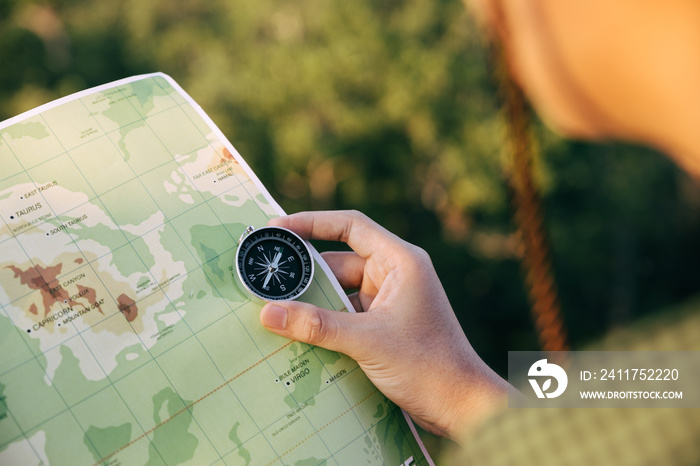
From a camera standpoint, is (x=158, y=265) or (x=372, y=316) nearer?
(x=158, y=265)

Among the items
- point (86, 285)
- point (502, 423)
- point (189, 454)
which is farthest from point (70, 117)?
point (502, 423)

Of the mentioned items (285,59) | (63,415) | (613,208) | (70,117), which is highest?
(285,59)

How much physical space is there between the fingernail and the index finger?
15.6 inches

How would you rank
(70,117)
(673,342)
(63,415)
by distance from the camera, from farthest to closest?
(70,117), (63,415), (673,342)

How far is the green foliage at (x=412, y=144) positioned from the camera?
20234mm

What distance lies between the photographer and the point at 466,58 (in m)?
20.8

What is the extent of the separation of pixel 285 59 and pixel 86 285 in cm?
1963

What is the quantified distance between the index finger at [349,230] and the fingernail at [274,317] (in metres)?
0.40

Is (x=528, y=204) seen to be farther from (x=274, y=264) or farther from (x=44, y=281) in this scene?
(x=44, y=281)

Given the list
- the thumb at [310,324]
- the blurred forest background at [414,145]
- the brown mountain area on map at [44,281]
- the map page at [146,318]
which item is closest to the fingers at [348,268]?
the map page at [146,318]

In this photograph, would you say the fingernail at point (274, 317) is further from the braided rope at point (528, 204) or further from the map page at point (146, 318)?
the braided rope at point (528, 204)

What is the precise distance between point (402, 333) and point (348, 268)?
437mm

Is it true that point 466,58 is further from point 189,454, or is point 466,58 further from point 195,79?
point 189,454

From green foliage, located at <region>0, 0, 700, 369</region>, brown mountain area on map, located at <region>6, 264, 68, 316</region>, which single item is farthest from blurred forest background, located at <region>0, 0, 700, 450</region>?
brown mountain area on map, located at <region>6, 264, 68, 316</region>
